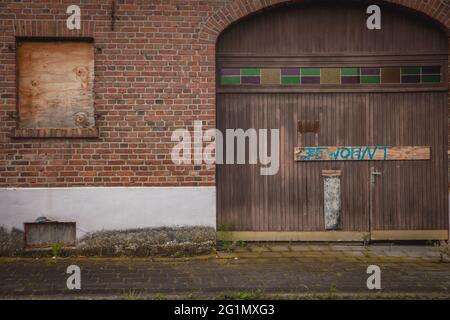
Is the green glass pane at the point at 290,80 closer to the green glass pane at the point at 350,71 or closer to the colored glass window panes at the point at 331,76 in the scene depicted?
the colored glass window panes at the point at 331,76

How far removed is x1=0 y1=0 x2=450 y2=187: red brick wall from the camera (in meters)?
7.38

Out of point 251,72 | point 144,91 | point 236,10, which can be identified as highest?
point 236,10

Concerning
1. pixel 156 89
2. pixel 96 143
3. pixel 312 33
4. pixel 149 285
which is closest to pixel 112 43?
pixel 156 89

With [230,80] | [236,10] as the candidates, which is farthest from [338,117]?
[236,10]

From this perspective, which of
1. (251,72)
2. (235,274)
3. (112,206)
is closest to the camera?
(235,274)

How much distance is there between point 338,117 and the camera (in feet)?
25.9

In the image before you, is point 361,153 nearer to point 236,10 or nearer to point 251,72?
point 251,72

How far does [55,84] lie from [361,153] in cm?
484

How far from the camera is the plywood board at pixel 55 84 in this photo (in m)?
7.42

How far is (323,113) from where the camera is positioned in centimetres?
788

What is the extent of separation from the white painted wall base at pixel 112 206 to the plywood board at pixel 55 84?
1056 millimetres

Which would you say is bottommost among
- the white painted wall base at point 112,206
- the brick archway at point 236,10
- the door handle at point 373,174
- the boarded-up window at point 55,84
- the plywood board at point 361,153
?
the white painted wall base at point 112,206

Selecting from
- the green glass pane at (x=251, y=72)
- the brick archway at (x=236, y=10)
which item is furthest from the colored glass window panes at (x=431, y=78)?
the green glass pane at (x=251, y=72)

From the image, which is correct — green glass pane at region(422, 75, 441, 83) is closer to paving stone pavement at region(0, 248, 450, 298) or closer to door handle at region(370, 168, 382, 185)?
door handle at region(370, 168, 382, 185)
